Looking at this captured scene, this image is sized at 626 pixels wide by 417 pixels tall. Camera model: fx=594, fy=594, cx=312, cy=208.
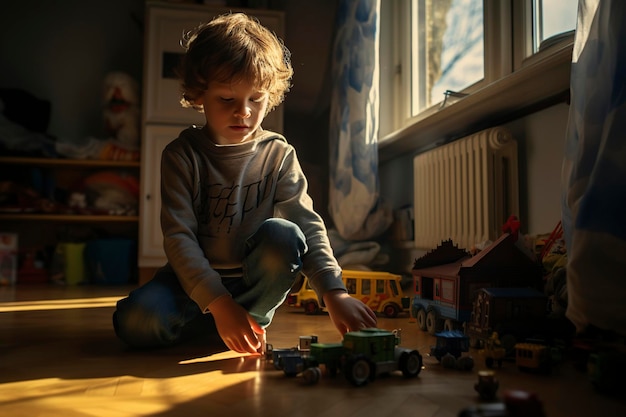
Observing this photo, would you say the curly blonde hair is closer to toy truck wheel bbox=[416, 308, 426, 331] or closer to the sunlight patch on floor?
toy truck wheel bbox=[416, 308, 426, 331]

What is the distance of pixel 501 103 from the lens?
1674 millimetres

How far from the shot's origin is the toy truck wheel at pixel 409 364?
2.73 feet

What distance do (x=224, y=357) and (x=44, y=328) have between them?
22.8 inches

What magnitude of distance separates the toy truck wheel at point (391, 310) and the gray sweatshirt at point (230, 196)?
1.82ft

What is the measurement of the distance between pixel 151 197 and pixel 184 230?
191 cm

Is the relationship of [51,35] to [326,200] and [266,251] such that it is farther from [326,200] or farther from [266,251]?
[266,251]

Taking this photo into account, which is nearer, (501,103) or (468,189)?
(501,103)

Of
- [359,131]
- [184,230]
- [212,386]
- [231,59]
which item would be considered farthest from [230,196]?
[359,131]

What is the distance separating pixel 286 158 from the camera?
3.98ft

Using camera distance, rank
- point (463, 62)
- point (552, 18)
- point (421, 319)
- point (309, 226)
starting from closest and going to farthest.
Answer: point (309, 226)
point (421, 319)
point (552, 18)
point (463, 62)

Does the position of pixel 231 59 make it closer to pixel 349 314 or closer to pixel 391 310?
pixel 349 314

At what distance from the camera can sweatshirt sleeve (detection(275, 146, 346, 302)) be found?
1030 millimetres

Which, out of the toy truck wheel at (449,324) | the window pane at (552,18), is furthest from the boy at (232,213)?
the window pane at (552,18)

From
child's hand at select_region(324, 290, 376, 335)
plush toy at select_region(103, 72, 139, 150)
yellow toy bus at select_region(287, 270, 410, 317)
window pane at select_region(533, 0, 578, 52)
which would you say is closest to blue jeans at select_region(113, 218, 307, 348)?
child's hand at select_region(324, 290, 376, 335)
